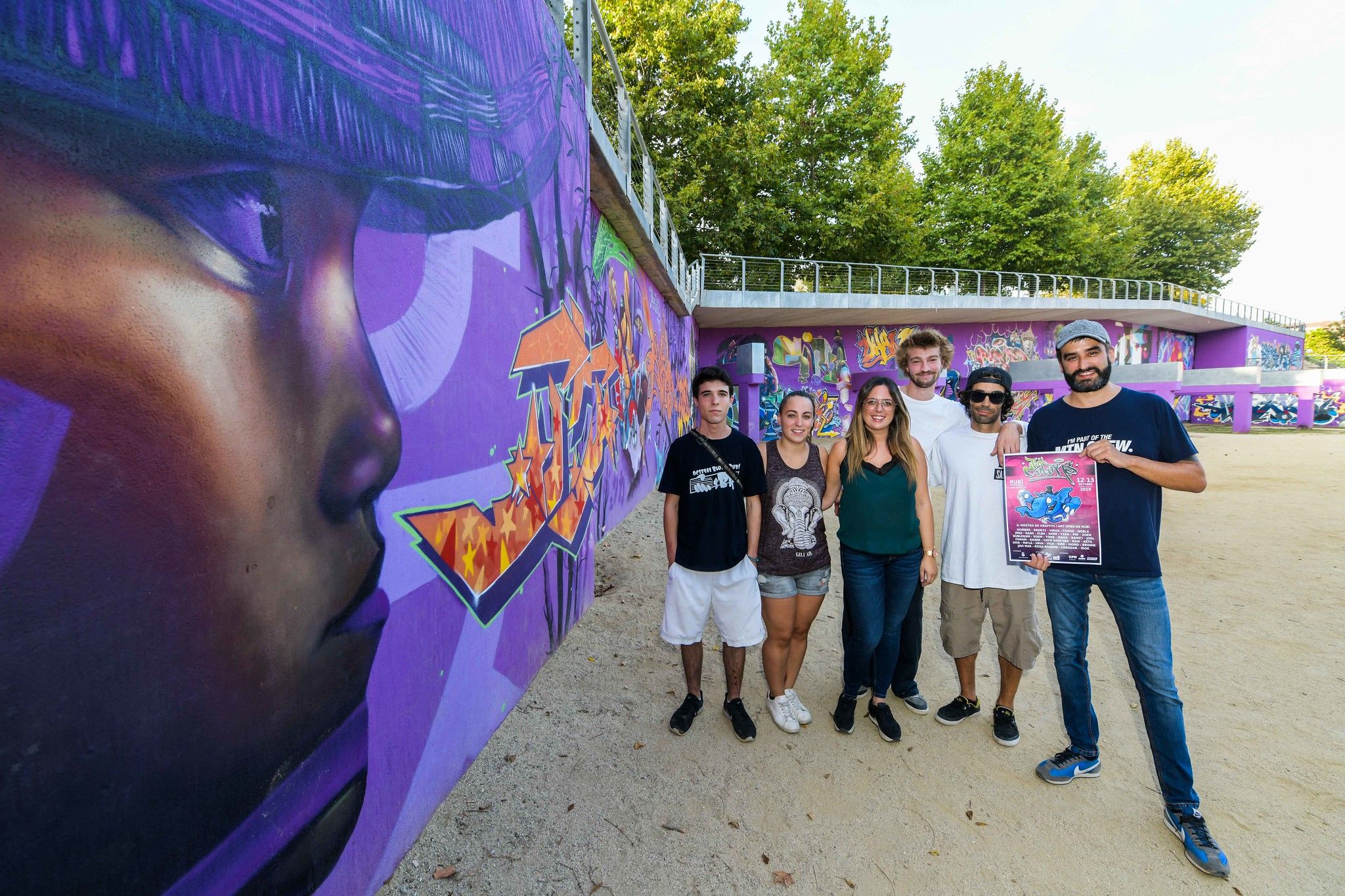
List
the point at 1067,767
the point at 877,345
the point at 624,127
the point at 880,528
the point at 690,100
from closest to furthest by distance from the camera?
the point at 1067,767 → the point at 880,528 → the point at 624,127 → the point at 690,100 → the point at 877,345

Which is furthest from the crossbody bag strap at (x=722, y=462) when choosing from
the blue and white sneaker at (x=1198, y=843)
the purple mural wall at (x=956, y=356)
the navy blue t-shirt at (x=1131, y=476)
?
the purple mural wall at (x=956, y=356)

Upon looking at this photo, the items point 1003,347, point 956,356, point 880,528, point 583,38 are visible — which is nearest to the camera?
point 880,528

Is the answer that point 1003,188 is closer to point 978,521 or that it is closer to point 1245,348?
point 1245,348

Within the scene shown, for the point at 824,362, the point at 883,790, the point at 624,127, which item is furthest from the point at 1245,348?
the point at 883,790

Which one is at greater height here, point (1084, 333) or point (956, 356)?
point (956, 356)

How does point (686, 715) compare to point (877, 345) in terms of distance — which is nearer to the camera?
point (686, 715)

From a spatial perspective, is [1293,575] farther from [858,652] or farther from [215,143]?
[215,143]

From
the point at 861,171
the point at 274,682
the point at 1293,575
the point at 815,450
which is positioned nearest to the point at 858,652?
the point at 815,450

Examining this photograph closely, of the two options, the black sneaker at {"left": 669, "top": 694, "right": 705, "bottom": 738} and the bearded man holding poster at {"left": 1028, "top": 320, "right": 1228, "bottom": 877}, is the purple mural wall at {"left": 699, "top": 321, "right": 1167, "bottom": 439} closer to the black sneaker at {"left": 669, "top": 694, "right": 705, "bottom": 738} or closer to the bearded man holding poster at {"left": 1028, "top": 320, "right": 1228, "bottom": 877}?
the black sneaker at {"left": 669, "top": 694, "right": 705, "bottom": 738}

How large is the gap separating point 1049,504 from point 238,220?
327cm

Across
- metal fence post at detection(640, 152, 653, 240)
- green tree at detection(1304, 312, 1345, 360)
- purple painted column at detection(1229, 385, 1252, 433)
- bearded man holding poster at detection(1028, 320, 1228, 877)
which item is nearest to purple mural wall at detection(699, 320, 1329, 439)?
purple painted column at detection(1229, 385, 1252, 433)

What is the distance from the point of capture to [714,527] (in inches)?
127

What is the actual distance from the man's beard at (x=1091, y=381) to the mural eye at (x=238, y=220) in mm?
3117

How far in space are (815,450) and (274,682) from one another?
2747 mm
